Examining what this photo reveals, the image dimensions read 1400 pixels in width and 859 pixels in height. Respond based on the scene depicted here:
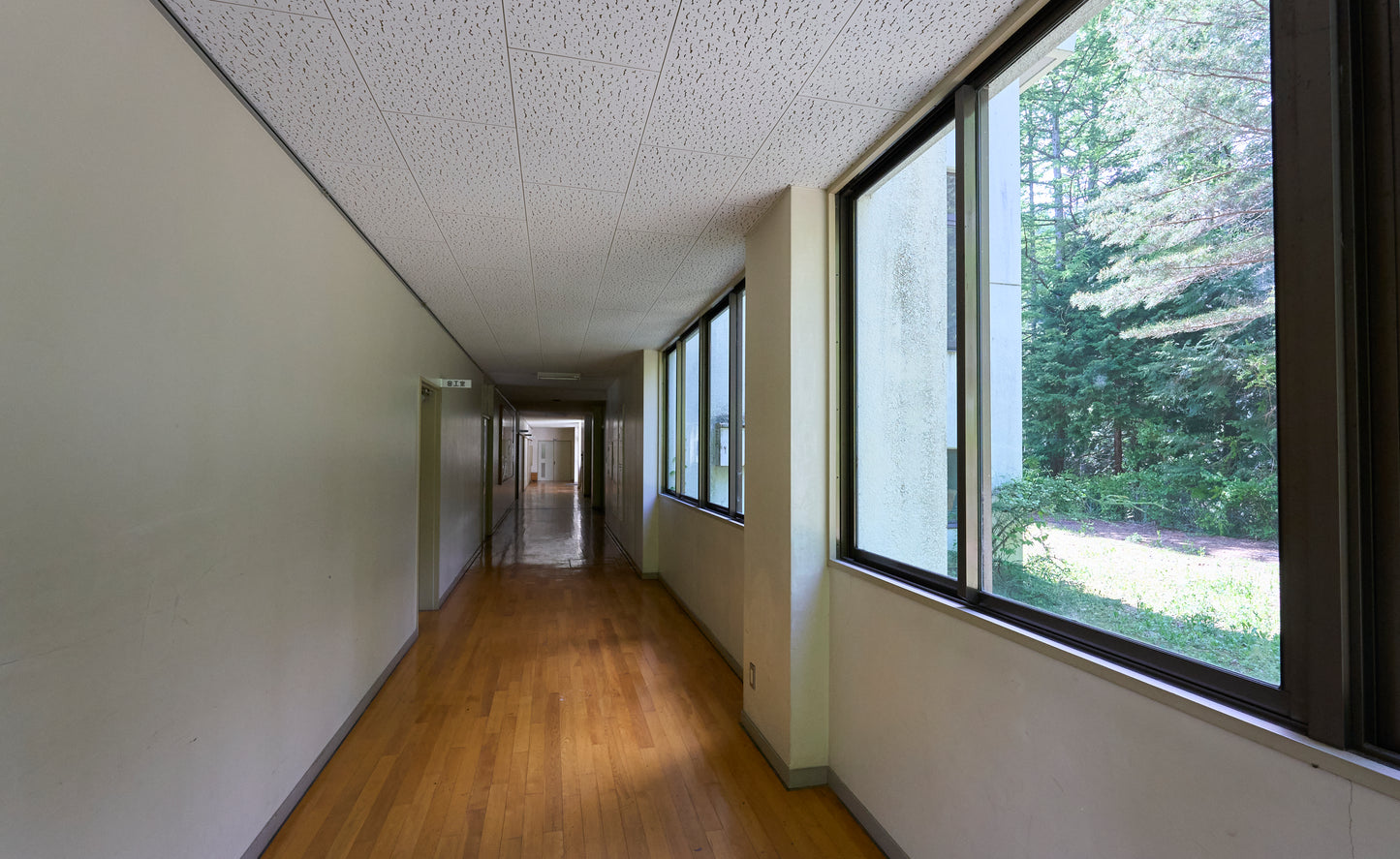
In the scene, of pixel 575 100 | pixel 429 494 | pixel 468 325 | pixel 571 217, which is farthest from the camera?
pixel 468 325

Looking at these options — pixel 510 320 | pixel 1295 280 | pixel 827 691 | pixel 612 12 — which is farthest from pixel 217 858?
pixel 510 320

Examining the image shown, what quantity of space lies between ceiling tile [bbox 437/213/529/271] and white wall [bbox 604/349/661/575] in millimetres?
3348

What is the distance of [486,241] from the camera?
11.0 feet

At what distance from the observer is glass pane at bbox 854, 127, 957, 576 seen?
82.7 inches

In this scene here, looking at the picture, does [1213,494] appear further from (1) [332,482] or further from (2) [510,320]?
(2) [510,320]

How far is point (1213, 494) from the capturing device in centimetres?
121

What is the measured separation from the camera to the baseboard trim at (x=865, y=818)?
2113mm

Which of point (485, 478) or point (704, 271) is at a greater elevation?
point (704, 271)

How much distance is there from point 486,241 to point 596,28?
1904mm

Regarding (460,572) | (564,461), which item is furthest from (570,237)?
(564,461)

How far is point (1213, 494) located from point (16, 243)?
2.39 metres

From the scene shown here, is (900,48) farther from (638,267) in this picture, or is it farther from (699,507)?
(699,507)

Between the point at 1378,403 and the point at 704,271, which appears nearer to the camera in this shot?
the point at 1378,403

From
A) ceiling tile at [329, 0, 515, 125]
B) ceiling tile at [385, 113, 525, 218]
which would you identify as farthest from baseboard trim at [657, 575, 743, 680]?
ceiling tile at [329, 0, 515, 125]
